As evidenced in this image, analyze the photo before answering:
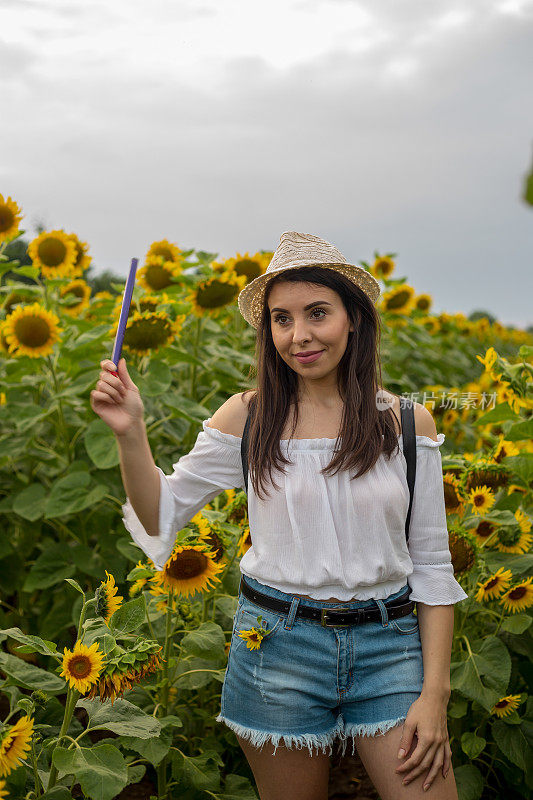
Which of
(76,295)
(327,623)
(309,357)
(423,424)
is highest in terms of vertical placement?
(76,295)

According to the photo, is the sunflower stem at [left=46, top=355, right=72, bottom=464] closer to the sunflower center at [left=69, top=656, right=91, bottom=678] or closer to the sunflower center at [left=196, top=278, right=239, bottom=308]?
the sunflower center at [left=196, top=278, right=239, bottom=308]

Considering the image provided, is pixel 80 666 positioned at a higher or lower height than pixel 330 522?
lower

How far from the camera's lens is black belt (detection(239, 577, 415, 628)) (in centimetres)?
139

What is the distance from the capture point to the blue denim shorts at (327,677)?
1393 mm

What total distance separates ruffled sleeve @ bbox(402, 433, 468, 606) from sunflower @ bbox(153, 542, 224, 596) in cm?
40

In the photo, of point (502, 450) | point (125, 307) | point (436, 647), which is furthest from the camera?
point (502, 450)

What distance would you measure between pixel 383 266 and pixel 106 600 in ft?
12.5

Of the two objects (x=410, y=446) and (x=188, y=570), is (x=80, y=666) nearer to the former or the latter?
(x=188, y=570)

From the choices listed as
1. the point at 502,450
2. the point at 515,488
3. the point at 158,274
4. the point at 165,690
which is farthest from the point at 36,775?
the point at 158,274

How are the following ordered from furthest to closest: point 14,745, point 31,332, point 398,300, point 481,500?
point 398,300 → point 31,332 → point 481,500 → point 14,745

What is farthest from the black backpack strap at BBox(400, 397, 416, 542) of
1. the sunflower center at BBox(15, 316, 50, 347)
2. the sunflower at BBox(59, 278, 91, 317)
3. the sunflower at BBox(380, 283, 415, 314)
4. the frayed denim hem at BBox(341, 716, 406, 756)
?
the sunflower at BBox(380, 283, 415, 314)

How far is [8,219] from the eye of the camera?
3.02 meters

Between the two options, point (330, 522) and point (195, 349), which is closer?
point (330, 522)

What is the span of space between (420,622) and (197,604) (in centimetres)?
55
